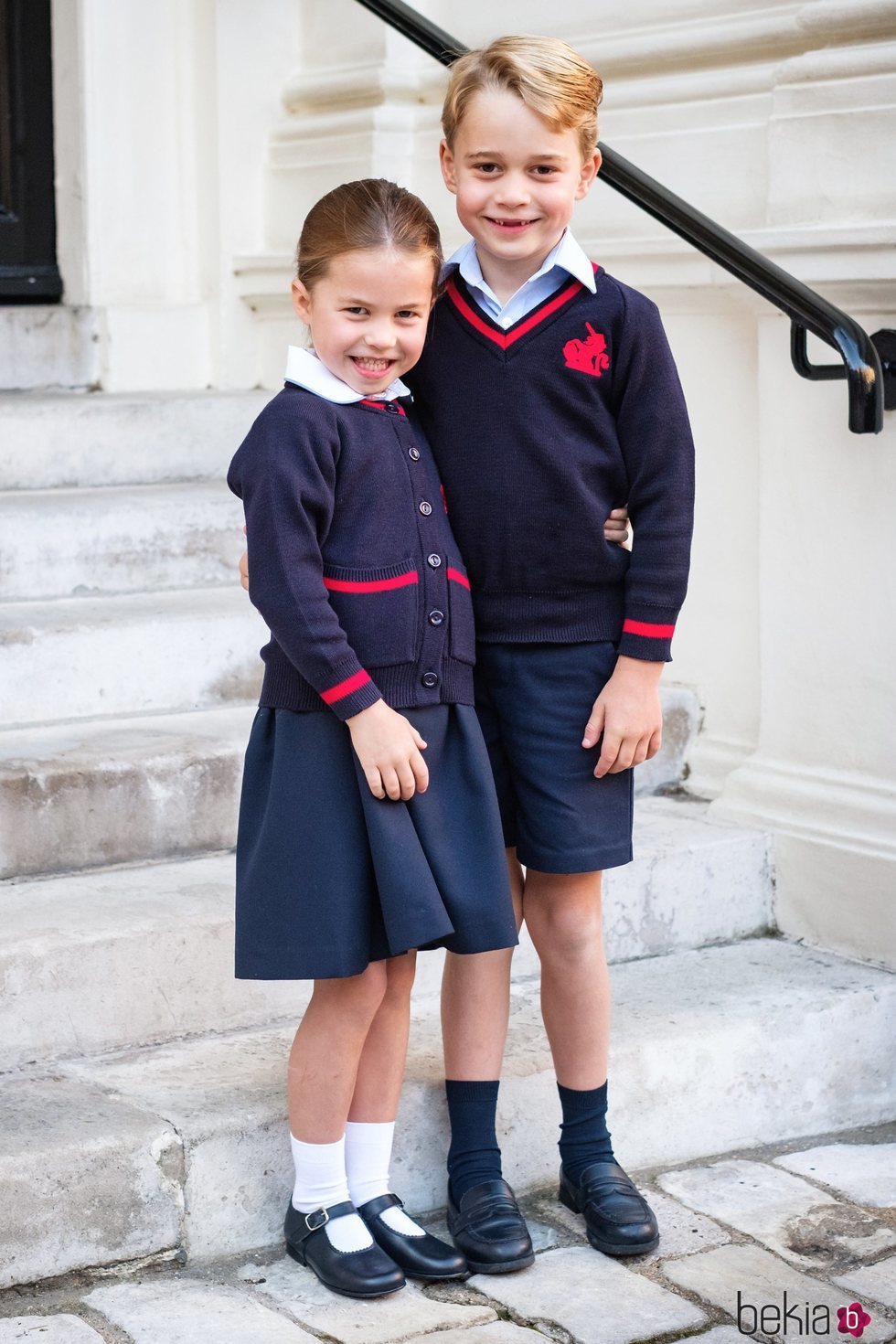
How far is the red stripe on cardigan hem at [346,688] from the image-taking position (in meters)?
2.04

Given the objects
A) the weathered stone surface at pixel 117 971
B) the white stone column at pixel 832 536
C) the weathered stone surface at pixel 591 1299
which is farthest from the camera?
the white stone column at pixel 832 536

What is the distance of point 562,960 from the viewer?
2.37m

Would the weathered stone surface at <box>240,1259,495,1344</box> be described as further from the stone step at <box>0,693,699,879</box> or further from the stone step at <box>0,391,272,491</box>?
the stone step at <box>0,391,272,491</box>

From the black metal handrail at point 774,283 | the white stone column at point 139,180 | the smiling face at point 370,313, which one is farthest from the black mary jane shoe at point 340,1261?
the white stone column at point 139,180

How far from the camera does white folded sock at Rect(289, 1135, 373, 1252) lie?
2197 millimetres

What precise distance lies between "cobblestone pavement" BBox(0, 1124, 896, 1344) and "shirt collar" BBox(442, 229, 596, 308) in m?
1.25

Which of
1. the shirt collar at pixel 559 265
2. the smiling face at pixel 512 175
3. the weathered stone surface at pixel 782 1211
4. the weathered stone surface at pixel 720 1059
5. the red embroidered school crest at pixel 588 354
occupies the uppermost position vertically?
the smiling face at pixel 512 175

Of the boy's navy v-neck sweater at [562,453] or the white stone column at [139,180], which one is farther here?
the white stone column at [139,180]

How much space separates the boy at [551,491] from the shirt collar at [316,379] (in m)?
0.17

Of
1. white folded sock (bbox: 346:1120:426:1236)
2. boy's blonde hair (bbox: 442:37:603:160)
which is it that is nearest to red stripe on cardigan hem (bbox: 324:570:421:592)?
boy's blonde hair (bbox: 442:37:603:160)

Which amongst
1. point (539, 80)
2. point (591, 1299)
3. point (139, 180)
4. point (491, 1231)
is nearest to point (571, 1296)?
point (591, 1299)

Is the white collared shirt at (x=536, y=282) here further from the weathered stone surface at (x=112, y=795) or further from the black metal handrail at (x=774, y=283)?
the weathered stone surface at (x=112, y=795)

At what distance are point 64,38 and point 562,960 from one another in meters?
2.69

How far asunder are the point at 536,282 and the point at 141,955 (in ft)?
3.64
